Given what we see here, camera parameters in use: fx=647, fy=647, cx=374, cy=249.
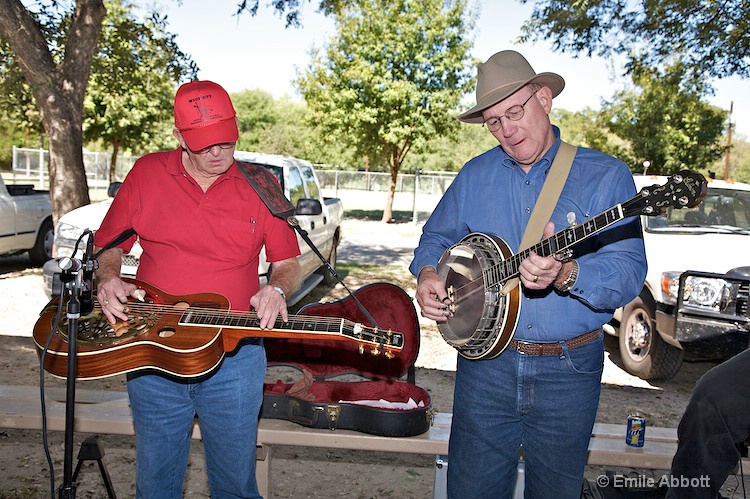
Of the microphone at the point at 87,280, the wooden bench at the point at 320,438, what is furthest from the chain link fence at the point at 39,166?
the microphone at the point at 87,280

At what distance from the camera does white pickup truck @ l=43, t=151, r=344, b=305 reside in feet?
22.4

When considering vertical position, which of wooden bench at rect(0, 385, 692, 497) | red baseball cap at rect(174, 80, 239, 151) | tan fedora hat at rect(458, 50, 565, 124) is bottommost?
wooden bench at rect(0, 385, 692, 497)

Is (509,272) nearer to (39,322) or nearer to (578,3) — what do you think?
(39,322)

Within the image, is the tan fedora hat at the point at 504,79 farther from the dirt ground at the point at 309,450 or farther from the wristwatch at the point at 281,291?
the dirt ground at the point at 309,450

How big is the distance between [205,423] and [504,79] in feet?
6.12

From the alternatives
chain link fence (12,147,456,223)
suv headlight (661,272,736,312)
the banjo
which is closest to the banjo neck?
the banjo

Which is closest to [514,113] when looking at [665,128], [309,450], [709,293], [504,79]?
[504,79]

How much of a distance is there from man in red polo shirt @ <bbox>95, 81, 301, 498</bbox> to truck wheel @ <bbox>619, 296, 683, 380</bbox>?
16.1ft

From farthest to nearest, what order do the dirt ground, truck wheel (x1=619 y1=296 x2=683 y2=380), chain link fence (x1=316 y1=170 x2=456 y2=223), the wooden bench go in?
chain link fence (x1=316 y1=170 x2=456 y2=223), truck wheel (x1=619 y1=296 x2=683 y2=380), the dirt ground, the wooden bench

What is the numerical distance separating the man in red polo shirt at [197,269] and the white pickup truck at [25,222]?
859 cm

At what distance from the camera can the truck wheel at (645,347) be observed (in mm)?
6465

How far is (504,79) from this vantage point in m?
2.57

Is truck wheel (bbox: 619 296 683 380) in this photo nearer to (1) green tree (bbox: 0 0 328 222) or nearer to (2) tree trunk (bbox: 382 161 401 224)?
(1) green tree (bbox: 0 0 328 222)

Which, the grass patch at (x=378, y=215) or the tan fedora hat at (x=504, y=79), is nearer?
the tan fedora hat at (x=504, y=79)
